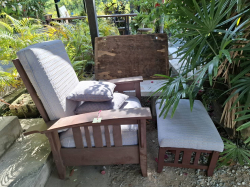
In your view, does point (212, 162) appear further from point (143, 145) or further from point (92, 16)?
point (92, 16)

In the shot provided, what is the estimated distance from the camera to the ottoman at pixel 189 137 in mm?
1302

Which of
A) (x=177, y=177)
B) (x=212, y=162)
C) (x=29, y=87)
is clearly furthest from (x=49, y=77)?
(x=212, y=162)

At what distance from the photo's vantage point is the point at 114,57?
249 centimetres

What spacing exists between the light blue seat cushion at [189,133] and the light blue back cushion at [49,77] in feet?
2.70

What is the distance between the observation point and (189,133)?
1.34 m

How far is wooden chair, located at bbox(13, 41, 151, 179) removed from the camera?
122 cm

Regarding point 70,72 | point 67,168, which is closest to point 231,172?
point 67,168

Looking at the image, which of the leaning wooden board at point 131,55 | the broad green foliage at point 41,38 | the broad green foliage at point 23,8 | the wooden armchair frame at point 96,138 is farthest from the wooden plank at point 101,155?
the broad green foliage at point 23,8

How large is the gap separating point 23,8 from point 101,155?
842 centimetres

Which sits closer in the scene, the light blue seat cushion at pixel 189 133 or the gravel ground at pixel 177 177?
the light blue seat cushion at pixel 189 133

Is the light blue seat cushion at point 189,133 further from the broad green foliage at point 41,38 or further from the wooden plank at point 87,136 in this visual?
the broad green foliage at point 41,38

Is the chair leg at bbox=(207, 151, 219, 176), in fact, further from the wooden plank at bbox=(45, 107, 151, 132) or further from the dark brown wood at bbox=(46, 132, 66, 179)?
the dark brown wood at bbox=(46, 132, 66, 179)

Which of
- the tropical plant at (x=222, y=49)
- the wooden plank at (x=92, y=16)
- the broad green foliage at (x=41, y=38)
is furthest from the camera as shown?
the wooden plank at (x=92, y=16)

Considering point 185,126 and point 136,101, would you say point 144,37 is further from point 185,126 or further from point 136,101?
point 185,126
